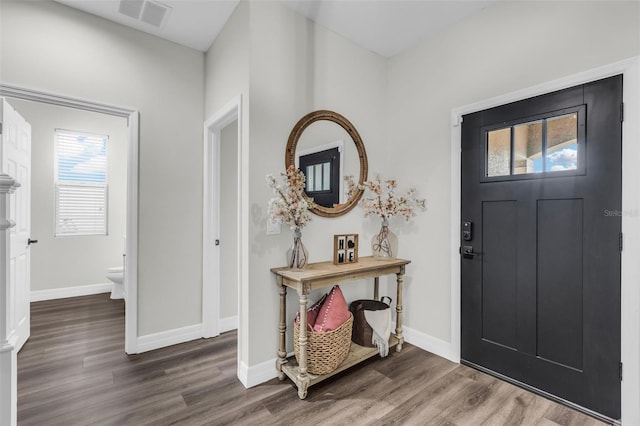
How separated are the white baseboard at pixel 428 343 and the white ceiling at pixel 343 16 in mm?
2683

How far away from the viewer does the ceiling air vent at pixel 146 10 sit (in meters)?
2.27

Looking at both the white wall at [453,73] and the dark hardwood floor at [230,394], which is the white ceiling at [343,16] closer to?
the white wall at [453,73]

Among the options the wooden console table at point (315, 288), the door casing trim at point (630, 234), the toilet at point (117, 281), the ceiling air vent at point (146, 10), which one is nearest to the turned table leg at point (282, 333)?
the wooden console table at point (315, 288)

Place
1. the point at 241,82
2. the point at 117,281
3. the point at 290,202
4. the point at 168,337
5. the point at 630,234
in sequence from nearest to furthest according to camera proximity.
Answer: the point at 630,234 → the point at 290,202 → the point at 241,82 → the point at 168,337 → the point at 117,281

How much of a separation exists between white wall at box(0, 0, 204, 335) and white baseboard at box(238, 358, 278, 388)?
997mm

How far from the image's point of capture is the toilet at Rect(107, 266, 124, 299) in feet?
13.4

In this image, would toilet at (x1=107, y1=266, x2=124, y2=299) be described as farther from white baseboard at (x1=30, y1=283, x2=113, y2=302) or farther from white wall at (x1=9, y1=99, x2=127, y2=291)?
white wall at (x1=9, y1=99, x2=127, y2=291)

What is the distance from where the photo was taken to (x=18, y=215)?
104 inches

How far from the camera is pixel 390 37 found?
272cm

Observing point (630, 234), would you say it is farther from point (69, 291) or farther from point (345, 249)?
point (69, 291)

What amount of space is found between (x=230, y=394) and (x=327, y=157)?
1.92 m

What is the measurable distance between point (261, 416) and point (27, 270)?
8.98 feet

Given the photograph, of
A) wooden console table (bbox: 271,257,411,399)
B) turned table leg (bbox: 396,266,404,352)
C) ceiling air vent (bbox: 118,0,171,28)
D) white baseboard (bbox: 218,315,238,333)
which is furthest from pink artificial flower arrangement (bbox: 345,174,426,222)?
ceiling air vent (bbox: 118,0,171,28)

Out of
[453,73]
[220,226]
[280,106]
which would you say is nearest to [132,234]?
[220,226]
